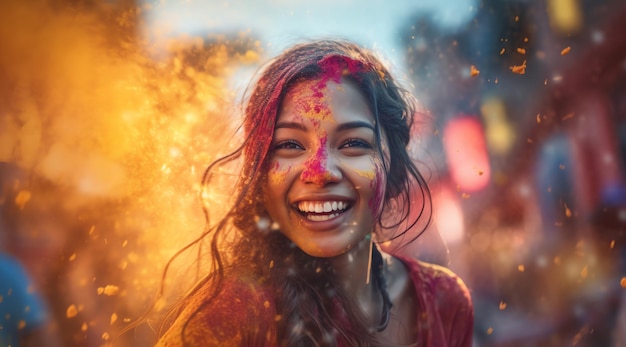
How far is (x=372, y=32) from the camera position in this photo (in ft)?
4.34

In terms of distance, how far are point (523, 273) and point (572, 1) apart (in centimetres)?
103

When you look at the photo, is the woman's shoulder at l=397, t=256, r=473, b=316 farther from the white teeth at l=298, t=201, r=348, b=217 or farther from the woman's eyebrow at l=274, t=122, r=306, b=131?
the woman's eyebrow at l=274, t=122, r=306, b=131

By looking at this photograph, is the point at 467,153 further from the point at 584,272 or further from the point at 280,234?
the point at 280,234

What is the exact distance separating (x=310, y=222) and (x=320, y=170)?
131mm

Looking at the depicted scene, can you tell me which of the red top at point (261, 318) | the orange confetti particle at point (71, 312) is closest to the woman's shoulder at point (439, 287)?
the red top at point (261, 318)

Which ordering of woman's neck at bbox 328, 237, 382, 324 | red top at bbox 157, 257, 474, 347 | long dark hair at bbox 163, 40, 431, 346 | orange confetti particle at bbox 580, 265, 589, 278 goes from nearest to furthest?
1. red top at bbox 157, 257, 474, 347
2. long dark hair at bbox 163, 40, 431, 346
3. woman's neck at bbox 328, 237, 382, 324
4. orange confetti particle at bbox 580, 265, 589, 278

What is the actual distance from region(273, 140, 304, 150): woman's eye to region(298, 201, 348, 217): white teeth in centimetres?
14

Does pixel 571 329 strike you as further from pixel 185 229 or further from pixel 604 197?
pixel 185 229

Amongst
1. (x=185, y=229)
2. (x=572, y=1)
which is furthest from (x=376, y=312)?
(x=572, y=1)

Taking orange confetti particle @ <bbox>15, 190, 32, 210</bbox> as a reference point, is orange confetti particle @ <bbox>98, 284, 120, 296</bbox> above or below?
below

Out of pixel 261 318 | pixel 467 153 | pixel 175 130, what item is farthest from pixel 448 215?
Result: pixel 175 130

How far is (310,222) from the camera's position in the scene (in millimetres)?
1028

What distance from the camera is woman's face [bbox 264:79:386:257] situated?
39.9 inches

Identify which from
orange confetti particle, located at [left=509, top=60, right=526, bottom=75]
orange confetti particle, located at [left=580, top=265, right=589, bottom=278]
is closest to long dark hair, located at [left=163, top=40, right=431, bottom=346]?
orange confetti particle, located at [left=509, top=60, right=526, bottom=75]
